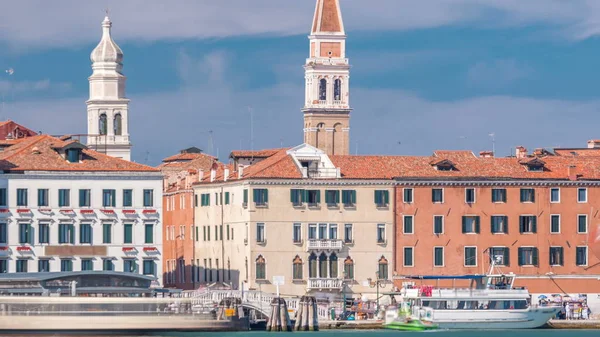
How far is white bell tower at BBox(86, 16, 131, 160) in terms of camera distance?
166m

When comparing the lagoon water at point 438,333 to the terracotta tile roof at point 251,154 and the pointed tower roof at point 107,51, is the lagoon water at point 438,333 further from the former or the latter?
the pointed tower roof at point 107,51

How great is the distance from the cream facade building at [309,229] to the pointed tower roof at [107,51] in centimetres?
3085

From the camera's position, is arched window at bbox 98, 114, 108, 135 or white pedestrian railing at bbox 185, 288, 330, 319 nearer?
white pedestrian railing at bbox 185, 288, 330, 319

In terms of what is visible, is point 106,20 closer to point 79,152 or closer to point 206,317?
point 79,152

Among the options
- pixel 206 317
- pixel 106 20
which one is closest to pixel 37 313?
pixel 206 317

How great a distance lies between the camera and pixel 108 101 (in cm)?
16712

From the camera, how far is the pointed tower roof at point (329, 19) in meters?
186

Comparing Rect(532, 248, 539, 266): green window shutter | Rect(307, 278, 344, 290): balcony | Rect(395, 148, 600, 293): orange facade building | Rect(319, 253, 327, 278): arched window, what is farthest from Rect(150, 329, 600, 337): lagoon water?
Rect(319, 253, 327, 278): arched window

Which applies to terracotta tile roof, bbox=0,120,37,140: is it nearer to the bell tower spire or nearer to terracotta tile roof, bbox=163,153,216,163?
terracotta tile roof, bbox=163,153,216,163

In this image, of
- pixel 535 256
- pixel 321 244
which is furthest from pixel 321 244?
pixel 535 256

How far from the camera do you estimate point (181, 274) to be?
14588cm

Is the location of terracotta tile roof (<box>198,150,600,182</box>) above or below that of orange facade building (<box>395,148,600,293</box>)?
above

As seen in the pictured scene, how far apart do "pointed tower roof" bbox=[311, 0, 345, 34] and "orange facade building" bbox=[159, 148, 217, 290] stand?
32.6 metres

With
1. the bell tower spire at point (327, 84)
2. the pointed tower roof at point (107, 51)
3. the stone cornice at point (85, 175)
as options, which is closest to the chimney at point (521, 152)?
the stone cornice at point (85, 175)
